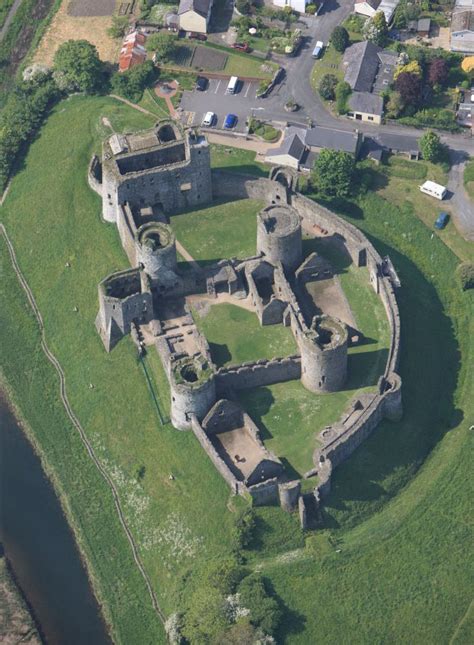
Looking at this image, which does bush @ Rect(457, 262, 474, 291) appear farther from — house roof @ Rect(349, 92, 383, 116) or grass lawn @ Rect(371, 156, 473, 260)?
house roof @ Rect(349, 92, 383, 116)

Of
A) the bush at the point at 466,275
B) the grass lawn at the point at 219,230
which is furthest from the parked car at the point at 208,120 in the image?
the bush at the point at 466,275

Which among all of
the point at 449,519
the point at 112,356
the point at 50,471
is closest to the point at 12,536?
the point at 50,471

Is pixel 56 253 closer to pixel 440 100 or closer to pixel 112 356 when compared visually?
pixel 112 356

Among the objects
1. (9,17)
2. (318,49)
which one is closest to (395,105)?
(318,49)

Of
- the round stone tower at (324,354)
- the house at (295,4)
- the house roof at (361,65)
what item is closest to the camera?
the round stone tower at (324,354)

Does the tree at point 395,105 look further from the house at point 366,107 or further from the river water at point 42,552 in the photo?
the river water at point 42,552

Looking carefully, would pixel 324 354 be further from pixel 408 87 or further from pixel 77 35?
pixel 77 35
